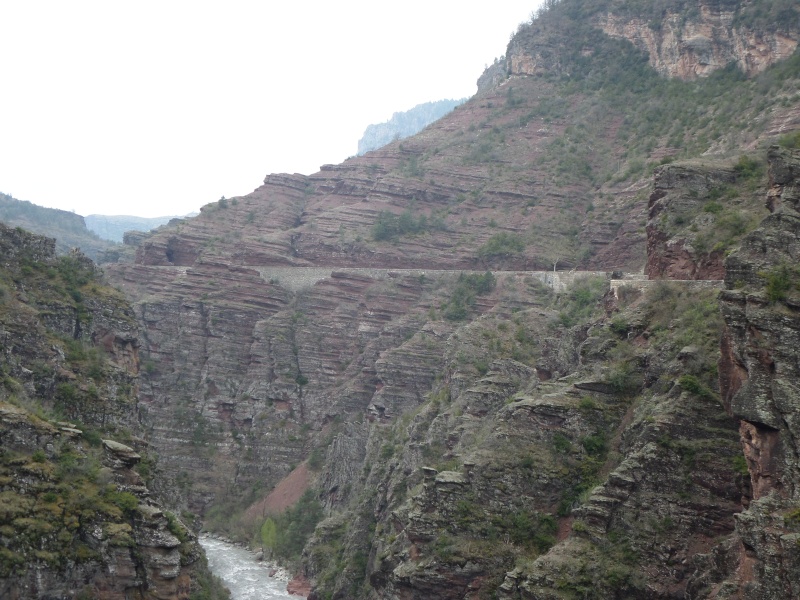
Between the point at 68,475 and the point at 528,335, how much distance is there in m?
39.3

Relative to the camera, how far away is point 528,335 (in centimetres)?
7050

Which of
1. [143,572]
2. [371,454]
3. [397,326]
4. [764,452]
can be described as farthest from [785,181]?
[397,326]

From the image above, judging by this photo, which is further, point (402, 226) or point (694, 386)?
point (402, 226)

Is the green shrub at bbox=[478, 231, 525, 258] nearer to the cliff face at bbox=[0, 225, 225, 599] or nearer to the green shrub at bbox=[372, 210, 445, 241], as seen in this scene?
the green shrub at bbox=[372, 210, 445, 241]

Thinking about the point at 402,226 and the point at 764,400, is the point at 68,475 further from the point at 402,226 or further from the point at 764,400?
the point at 402,226

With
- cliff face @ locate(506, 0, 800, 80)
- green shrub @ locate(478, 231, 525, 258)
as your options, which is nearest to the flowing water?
green shrub @ locate(478, 231, 525, 258)

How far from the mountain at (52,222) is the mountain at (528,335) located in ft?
123

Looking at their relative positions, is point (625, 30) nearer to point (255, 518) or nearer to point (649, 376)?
point (255, 518)

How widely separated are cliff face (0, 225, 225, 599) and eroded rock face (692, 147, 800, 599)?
1801cm

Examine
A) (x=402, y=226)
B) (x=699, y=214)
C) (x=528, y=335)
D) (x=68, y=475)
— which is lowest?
(x=68, y=475)

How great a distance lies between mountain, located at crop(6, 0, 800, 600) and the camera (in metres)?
37.6

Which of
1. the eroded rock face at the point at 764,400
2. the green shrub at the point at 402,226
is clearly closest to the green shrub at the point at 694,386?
the eroded rock face at the point at 764,400

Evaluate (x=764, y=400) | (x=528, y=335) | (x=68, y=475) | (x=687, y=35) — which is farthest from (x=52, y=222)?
(x=764, y=400)

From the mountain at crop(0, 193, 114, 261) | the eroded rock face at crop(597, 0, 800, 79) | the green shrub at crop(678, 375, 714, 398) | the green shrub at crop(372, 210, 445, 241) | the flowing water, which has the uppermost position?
the eroded rock face at crop(597, 0, 800, 79)
